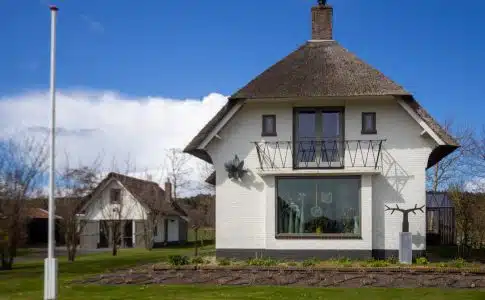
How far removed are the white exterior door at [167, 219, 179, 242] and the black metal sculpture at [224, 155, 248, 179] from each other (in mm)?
26667

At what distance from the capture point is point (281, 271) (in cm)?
1688

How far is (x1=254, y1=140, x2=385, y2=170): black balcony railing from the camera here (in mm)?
20188

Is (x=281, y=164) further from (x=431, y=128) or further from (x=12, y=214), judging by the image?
(x=12, y=214)

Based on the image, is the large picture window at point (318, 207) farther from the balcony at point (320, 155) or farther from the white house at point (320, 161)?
the balcony at point (320, 155)

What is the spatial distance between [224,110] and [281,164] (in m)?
2.75

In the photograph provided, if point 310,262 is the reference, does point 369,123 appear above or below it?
above

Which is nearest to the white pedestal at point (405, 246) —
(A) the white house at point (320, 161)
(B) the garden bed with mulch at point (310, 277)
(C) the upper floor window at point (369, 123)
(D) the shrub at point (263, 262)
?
(A) the white house at point (320, 161)

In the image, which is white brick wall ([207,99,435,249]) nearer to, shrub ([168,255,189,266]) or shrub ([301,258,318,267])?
shrub ([301,258,318,267])

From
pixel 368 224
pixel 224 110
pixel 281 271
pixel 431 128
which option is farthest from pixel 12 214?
pixel 431 128

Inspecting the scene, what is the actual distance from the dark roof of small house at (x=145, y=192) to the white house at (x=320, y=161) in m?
19.4

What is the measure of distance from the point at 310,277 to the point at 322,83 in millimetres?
6949

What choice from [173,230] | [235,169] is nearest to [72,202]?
[235,169]

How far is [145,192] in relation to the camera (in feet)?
137

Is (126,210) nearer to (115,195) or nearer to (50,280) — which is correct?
(115,195)
